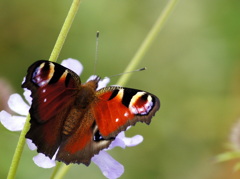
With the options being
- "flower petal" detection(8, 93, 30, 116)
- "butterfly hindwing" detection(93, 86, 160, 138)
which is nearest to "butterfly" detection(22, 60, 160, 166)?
"butterfly hindwing" detection(93, 86, 160, 138)

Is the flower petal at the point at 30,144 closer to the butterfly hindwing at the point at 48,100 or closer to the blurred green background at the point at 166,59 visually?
the butterfly hindwing at the point at 48,100

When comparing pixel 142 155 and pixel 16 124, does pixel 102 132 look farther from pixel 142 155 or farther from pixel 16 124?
pixel 142 155

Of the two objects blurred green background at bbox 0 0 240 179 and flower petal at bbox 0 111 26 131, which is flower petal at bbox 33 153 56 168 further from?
blurred green background at bbox 0 0 240 179

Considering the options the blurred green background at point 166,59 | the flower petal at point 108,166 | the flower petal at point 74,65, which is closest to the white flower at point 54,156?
the flower petal at point 108,166

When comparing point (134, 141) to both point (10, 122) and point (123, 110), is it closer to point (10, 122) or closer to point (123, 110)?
point (123, 110)

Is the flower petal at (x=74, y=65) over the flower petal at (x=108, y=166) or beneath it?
over
